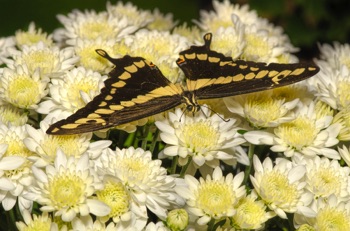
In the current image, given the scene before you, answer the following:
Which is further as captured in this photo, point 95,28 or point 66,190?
point 95,28

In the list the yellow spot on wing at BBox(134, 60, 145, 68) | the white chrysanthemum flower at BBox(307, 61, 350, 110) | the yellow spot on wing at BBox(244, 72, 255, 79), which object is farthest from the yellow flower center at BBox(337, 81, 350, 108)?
the yellow spot on wing at BBox(134, 60, 145, 68)

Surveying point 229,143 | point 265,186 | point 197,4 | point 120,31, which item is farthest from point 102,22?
point 197,4

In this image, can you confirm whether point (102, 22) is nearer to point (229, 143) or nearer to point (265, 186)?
point (229, 143)

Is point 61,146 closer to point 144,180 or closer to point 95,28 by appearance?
point 144,180

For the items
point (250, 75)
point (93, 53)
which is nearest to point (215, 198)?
point (250, 75)

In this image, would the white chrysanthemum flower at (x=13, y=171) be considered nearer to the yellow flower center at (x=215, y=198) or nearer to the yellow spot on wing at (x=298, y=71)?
the yellow flower center at (x=215, y=198)

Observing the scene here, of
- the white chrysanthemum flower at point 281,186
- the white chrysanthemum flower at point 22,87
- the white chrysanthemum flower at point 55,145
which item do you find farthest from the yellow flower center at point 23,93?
the white chrysanthemum flower at point 281,186

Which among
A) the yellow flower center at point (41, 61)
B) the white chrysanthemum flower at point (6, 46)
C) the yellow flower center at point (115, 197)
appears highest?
the white chrysanthemum flower at point (6, 46)
